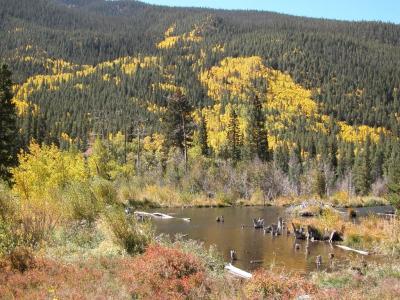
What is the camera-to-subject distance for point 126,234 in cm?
2055

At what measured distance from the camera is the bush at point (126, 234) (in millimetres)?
20391

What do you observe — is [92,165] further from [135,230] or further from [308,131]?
[308,131]

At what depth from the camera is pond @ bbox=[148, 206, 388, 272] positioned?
26422 mm

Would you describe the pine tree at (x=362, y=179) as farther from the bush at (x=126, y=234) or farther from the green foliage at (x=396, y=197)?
the bush at (x=126, y=234)

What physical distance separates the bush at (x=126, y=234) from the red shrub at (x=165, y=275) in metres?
3.16

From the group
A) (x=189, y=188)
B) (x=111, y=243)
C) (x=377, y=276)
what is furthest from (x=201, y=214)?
(x=377, y=276)

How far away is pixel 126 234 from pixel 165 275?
5.45 m

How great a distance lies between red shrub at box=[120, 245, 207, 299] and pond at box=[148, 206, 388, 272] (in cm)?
503

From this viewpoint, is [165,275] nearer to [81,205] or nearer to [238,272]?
[238,272]

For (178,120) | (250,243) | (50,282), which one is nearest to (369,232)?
(250,243)

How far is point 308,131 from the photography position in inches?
7298

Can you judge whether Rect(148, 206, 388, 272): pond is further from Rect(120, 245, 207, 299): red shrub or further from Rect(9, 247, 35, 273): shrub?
Rect(9, 247, 35, 273): shrub

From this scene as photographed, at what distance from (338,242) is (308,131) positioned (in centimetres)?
15459

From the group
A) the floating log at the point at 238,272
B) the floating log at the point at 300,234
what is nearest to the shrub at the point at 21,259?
the floating log at the point at 238,272
